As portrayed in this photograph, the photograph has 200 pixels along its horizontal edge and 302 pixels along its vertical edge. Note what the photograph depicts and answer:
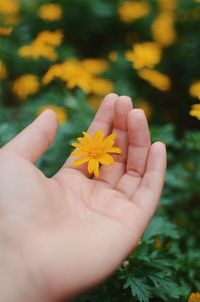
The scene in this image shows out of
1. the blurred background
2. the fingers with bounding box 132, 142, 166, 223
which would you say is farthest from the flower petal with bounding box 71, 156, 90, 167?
the blurred background

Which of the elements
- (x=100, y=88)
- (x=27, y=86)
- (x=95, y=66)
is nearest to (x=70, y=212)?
(x=100, y=88)

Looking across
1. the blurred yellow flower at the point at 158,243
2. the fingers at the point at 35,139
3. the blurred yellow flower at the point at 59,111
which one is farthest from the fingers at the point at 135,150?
the blurred yellow flower at the point at 59,111

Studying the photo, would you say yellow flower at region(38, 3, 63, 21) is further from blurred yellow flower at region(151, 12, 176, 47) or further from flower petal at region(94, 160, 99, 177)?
flower petal at region(94, 160, 99, 177)

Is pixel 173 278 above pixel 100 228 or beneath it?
beneath

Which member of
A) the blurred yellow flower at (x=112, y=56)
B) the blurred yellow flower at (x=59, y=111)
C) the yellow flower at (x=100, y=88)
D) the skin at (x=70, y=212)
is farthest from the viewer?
the blurred yellow flower at (x=112, y=56)

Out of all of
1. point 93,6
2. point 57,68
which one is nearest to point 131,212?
point 57,68

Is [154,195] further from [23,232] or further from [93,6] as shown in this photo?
[93,6]

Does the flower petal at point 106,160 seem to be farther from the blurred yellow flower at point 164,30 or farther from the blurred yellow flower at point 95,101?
the blurred yellow flower at point 164,30
